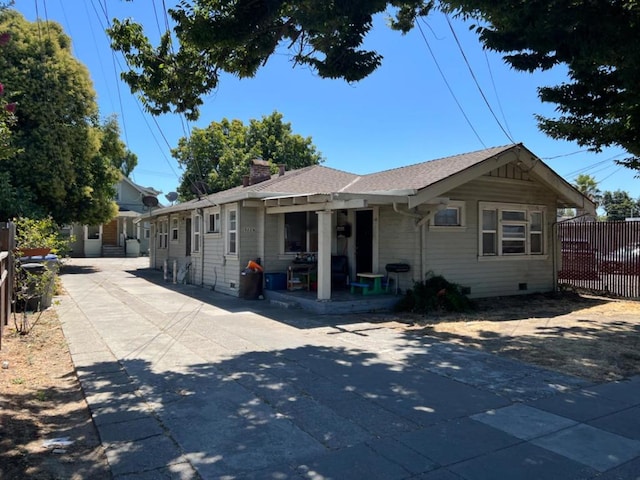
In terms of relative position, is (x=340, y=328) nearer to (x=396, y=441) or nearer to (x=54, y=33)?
(x=396, y=441)

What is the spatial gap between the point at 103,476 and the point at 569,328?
8.33m

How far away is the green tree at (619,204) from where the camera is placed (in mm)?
70594

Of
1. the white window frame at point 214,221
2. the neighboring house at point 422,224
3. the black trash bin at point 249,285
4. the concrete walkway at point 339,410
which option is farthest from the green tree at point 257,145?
the concrete walkway at point 339,410

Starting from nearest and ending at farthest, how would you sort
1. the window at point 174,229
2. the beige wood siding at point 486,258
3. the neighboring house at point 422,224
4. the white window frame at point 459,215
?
the neighboring house at point 422,224 → the beige wood siding at point 486,258 → the white window frame at point 459,215 → the window at point 174,229

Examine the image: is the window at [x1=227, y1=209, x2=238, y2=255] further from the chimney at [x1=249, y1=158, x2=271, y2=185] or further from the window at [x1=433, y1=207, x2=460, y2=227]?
the window at [x1=433, y1=207, x2=460, y2=227]

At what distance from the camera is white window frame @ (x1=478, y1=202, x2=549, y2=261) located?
12.4 m

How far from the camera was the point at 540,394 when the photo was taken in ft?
16.3

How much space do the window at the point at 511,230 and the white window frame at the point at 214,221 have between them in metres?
Result: 7.87

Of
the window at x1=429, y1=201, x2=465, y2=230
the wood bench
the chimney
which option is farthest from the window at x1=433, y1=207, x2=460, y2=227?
the chimney

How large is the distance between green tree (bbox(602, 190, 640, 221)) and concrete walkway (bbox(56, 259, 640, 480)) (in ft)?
245

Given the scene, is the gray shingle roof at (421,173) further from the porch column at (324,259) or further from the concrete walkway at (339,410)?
the concrete walkway at (339,410)

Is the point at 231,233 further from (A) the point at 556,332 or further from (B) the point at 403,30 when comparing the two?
(A) the point at 556,332

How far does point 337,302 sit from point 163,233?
14.0m

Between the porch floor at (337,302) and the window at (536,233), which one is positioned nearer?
the porch floor at (337,302)
